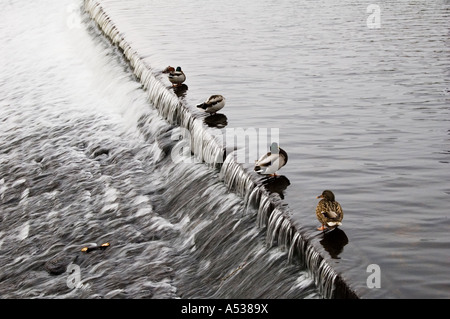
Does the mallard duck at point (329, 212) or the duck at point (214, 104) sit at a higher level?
the duck at point (214, 104)

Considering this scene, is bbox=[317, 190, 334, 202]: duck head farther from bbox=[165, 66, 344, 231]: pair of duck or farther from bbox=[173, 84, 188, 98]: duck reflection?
bbox=[173, 84, 188, 98]: duck reflection

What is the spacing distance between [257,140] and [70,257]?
3.61 metres

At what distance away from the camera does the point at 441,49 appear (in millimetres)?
18078

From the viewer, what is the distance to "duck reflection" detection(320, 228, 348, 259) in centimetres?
885

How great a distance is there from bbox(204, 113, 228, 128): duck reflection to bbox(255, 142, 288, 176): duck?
3.29 m

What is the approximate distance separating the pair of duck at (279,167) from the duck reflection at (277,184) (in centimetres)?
10

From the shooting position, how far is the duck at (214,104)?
46.3 ft

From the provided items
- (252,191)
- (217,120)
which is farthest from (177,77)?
(252,191)

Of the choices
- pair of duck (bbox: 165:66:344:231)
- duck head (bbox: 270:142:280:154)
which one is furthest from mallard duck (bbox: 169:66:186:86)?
duck head (bbox: 270:142:280:154)

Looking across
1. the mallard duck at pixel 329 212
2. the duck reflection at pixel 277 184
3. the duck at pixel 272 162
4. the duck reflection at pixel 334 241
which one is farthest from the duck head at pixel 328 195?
the duck at pixel 272 162

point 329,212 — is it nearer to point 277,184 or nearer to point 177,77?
point 277,184

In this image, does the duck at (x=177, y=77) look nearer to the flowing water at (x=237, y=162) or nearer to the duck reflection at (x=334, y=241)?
the flowing water at (x=237, y=162)

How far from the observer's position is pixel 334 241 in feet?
29.9
